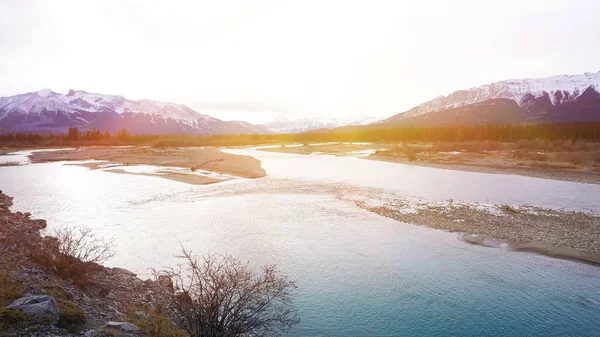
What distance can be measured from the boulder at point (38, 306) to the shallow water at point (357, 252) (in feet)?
20.4

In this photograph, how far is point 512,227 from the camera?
67.2 ft

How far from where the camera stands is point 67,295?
31.8 ft

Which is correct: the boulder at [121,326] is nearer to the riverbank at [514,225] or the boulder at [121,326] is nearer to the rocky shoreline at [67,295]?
the rocky shoreline at [67,295]

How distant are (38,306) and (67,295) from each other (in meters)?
2.12

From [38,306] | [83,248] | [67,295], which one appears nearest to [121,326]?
[38,306]

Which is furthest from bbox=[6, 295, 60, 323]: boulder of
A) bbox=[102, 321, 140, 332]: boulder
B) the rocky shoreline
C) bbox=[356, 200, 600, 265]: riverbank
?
bbox=[356, 200, 600, 265]: riverbank

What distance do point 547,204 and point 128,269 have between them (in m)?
28.8

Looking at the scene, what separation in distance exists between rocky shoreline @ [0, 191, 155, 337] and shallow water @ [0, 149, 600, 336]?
2.43m

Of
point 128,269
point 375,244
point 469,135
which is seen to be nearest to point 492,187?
point 375,244

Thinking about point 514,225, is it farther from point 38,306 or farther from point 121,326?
point 38,306

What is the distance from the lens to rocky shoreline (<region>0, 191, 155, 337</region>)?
7.43m

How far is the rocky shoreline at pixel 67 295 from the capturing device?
293 inches

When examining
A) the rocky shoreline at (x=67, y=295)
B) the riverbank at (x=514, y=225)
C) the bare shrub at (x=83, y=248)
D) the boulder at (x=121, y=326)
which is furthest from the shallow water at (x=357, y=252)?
the boulder at (x=121, y=326)

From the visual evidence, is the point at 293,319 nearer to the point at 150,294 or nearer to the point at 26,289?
the point at 150,294
